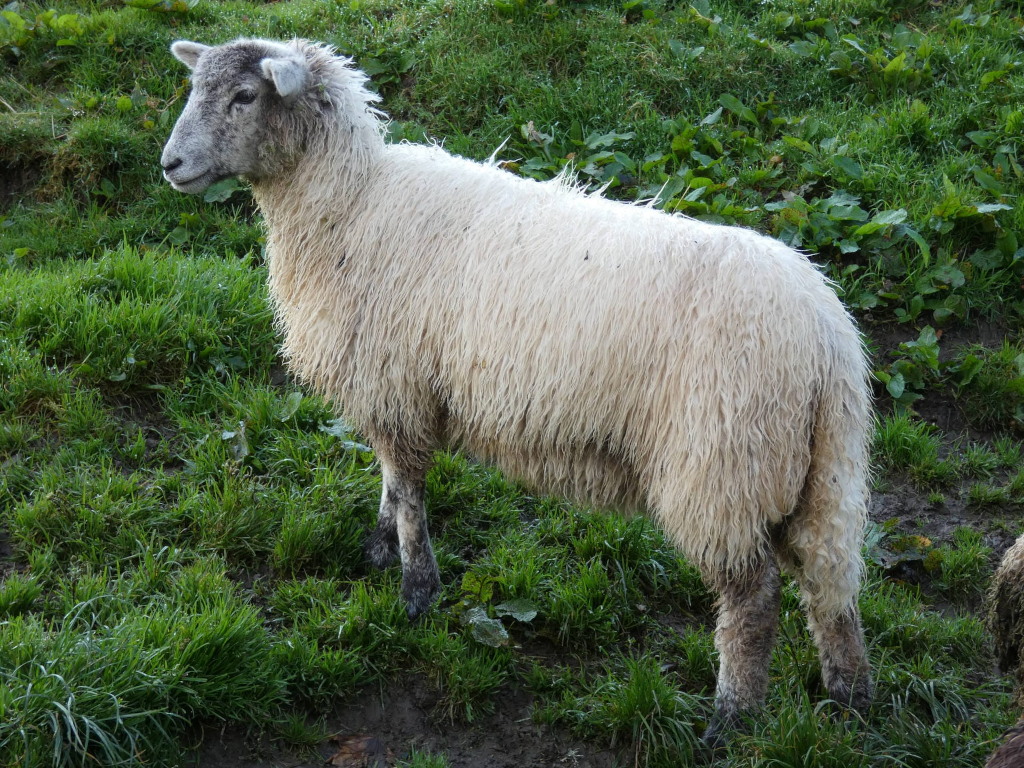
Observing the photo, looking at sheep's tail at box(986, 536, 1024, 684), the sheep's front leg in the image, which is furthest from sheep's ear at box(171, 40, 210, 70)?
sheep's tail at box(986, 536, 1024, 684)

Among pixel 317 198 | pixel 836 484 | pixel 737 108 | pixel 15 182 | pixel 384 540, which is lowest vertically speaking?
pixel 384 540

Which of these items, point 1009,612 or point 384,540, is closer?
point 1009,612

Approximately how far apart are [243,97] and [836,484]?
9.06 ft

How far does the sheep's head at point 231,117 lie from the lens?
13.2ft

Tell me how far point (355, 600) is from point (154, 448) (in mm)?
1523

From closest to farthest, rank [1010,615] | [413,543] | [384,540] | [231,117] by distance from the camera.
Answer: [1010,615] < [231,117] < [413,543] < [384,540]

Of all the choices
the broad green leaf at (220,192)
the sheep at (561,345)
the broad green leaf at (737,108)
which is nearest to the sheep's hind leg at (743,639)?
the sheep at (561,345)

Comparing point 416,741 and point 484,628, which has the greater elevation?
point 484,628

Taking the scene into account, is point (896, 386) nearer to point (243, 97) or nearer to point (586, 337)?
point (586, 337)

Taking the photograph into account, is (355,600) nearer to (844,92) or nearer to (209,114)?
(209,114)

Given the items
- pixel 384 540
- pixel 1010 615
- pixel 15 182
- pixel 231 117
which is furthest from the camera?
pixel 15 182

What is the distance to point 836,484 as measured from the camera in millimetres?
3379

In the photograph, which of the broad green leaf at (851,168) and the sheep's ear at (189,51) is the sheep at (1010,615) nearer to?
the broad green leaf at (851,168)

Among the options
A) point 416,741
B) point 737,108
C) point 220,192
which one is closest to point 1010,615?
point 416,741
